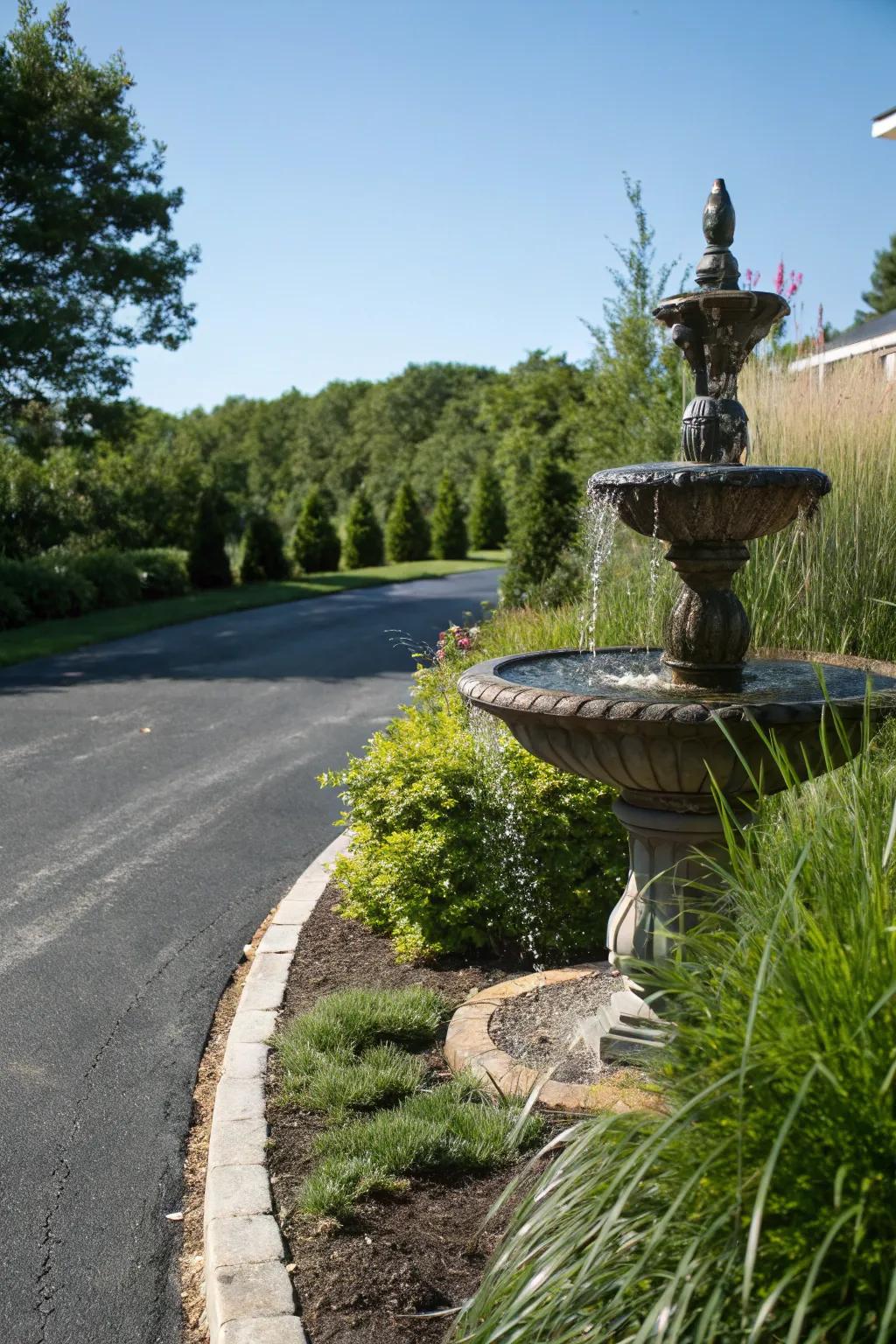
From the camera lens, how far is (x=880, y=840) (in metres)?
2.63

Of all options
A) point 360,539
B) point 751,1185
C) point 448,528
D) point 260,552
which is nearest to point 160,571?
point 260,552

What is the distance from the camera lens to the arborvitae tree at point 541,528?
47.9ft

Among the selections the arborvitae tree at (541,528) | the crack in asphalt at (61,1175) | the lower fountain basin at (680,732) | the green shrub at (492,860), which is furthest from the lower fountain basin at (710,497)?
the arborvitae tree at (541,528)

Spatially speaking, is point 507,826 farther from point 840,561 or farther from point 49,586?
point 49,586

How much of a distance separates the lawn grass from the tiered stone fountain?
11.2 meters

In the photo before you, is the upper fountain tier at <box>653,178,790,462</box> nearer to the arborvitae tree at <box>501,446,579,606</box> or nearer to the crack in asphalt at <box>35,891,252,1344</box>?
the crack in asphalt at <box>35,891,252,1344</box>

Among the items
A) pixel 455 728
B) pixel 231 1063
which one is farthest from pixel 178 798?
pixel 231 1063

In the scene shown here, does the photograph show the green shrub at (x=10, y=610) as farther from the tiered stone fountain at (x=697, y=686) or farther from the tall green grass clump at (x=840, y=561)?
the tiered stone fountain at (x=697, y=686)

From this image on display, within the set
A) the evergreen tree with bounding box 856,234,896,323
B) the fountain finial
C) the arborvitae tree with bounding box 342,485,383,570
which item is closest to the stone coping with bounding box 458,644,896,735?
the fountain finial

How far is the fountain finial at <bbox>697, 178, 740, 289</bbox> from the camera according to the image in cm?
400

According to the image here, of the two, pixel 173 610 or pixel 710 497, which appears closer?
pixel 710 497

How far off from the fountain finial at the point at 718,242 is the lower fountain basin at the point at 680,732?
1435 millimetres

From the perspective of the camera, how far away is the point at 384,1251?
2883 mm

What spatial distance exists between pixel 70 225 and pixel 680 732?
17505 mm
